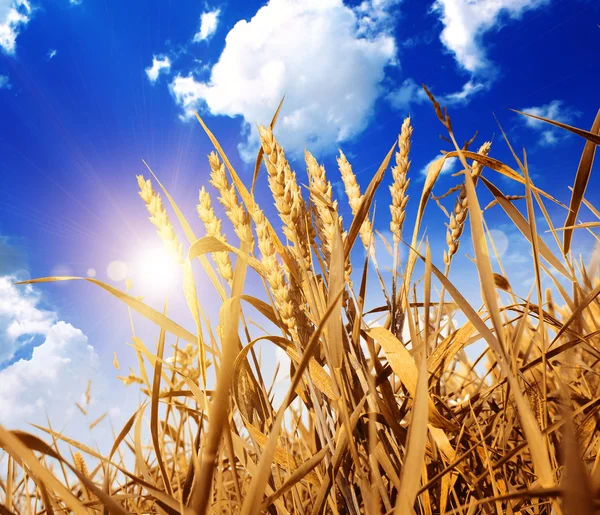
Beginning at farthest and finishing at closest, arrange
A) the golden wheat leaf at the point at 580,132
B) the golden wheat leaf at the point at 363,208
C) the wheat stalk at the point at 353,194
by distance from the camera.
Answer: the wheat stalk at the point at 353,194, the golden wheat leaf at the point at 363,208, the golden wheat leaf at the point at 580,132

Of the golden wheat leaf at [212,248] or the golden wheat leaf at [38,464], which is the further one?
the golden wheat leaf at [212,248]

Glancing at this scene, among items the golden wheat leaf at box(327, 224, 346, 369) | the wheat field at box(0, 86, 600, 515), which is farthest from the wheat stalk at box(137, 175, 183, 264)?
the golden wheat leaf at box(327, 224, 346, 369)

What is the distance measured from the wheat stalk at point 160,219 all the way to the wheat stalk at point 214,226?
0.07 m

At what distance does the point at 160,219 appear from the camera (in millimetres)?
731

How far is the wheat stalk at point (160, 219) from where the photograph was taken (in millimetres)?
730

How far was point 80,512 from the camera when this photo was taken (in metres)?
0.36

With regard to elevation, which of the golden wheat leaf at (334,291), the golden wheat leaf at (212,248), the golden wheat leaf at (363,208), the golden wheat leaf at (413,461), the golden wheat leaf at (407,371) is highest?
the golden wheat leaf at (363,208)

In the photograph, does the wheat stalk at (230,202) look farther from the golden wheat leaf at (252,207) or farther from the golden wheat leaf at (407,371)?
the golden wheat leaf at (407,371)

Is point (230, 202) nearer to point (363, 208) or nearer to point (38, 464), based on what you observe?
point (363, 208)

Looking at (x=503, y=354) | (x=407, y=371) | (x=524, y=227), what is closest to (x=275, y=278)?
(x=407, y=371)

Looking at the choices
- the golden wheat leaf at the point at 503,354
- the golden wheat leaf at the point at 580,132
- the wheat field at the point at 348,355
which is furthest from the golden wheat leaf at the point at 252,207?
the golden wheat leaf at the point at 580,132

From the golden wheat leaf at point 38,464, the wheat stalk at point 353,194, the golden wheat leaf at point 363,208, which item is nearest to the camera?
the golden wheat leaf at point 38,464

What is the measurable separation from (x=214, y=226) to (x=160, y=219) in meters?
0.10

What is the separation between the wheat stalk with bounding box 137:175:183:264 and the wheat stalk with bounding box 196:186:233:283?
65 millimetres
